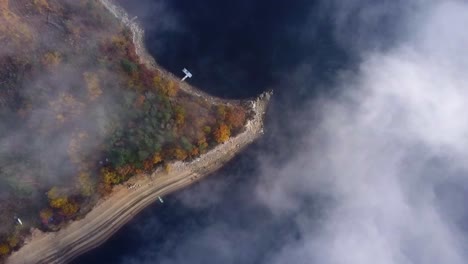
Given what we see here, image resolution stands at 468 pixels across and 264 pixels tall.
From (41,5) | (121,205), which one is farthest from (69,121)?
(41,5)

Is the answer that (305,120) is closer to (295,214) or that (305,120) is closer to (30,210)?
(295,214)

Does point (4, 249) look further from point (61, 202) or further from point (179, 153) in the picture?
point (179, 153)

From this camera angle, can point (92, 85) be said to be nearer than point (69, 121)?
No

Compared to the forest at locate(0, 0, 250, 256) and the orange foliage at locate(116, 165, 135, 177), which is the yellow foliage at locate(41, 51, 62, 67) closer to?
the forest at locate(0, 0, 250, 256)

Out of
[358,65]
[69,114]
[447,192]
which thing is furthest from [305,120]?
[69,114]

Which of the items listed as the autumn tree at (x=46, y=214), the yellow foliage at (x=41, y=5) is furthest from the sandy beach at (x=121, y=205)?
the yellow foliage at (x=41, y=5)

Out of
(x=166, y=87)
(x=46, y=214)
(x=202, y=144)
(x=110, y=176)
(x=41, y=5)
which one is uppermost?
(x=41, y=5)

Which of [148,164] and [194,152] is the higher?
[148,164]
